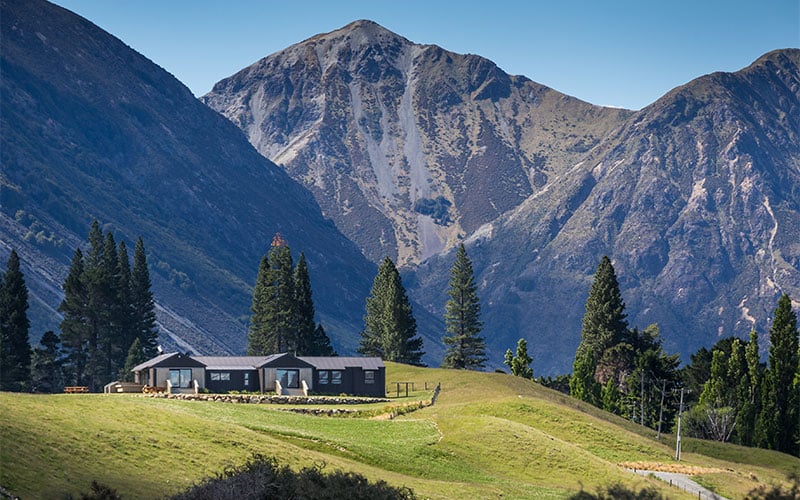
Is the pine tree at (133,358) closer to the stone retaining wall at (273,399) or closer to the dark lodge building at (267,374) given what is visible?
the dark lodge building at (267,374)

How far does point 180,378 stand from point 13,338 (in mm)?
24093

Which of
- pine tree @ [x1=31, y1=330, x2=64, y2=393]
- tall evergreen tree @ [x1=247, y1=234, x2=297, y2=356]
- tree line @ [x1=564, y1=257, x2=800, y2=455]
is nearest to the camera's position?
tree line @ [x1=564, y1=257, x2=800, y2=455]

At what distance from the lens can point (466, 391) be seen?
114 m

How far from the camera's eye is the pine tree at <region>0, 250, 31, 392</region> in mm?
127688

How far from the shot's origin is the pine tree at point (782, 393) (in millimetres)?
120438

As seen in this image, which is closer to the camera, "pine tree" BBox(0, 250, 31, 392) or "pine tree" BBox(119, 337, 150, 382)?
"pine tree" BBox(0, 250, 31, 392)

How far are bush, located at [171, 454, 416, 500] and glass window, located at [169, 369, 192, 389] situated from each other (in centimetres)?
7162

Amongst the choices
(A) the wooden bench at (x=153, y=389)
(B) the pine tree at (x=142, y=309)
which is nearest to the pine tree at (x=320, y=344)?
(B) the pine tree at (x=142, y=309)

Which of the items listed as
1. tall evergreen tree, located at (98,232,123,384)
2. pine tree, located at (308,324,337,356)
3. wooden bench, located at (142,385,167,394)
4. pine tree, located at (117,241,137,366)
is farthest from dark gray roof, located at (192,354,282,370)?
pine tree, located at (308,324,337,356)

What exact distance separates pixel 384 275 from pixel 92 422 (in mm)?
106087

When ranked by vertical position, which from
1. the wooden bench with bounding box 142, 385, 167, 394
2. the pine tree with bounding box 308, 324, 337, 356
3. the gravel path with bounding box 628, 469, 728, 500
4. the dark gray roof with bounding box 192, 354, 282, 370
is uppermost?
the pine tree with bounding box 308, 324, 337, 356

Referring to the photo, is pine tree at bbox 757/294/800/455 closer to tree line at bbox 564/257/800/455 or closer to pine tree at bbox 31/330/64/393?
tree line at bbox 564/257/800/455

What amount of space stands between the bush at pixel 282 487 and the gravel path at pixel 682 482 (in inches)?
1336

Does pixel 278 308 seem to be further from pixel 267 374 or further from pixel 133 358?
pixel 267 374
